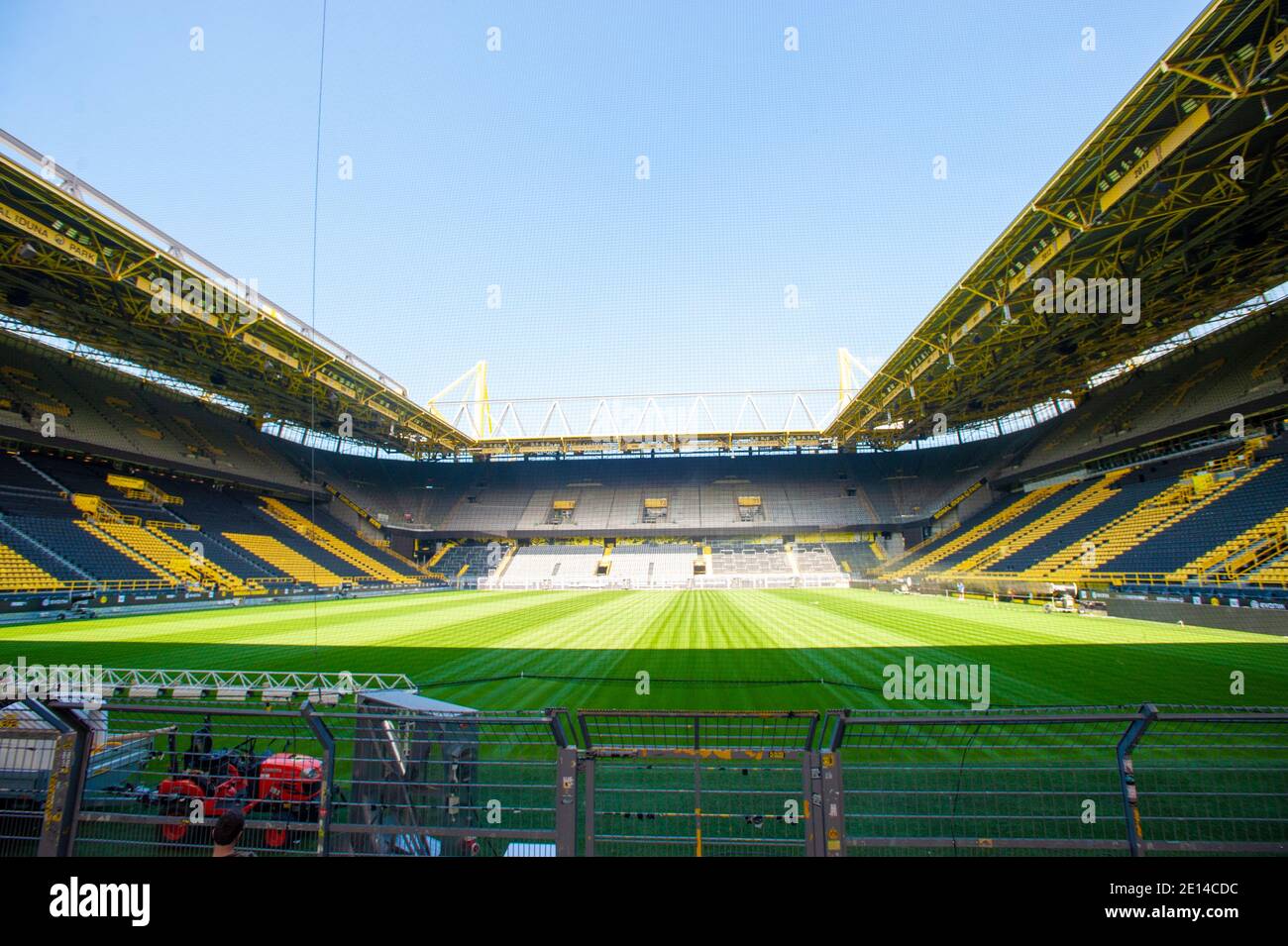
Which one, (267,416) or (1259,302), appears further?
(267,416)

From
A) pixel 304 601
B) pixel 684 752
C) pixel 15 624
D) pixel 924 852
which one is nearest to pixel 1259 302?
pixel 924 852

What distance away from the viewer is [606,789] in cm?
302

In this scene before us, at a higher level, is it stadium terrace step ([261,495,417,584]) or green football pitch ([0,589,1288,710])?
stadium terrace step ([261,495,417,584])

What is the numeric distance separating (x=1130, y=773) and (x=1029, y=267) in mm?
20148

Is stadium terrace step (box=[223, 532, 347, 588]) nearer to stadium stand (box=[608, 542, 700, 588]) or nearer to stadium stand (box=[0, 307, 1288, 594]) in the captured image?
stadium stand (box=[0, 307, 1288, 594])

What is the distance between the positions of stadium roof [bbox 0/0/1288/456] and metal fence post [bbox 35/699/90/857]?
1140 cm

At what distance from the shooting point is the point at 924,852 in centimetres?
470

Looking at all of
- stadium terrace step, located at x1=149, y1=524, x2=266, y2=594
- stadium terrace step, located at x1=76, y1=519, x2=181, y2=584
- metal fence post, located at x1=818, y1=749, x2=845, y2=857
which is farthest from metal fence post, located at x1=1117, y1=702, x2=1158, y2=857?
stadium terrace step, located at x1=149, y1=524, x2=266, y2=594

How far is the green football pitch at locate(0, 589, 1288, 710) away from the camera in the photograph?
30.3ft

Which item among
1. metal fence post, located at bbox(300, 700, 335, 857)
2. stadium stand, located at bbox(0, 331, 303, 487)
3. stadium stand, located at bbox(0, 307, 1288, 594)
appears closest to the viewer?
metal fence post, located at bbox(300, 700, 335, 857)
